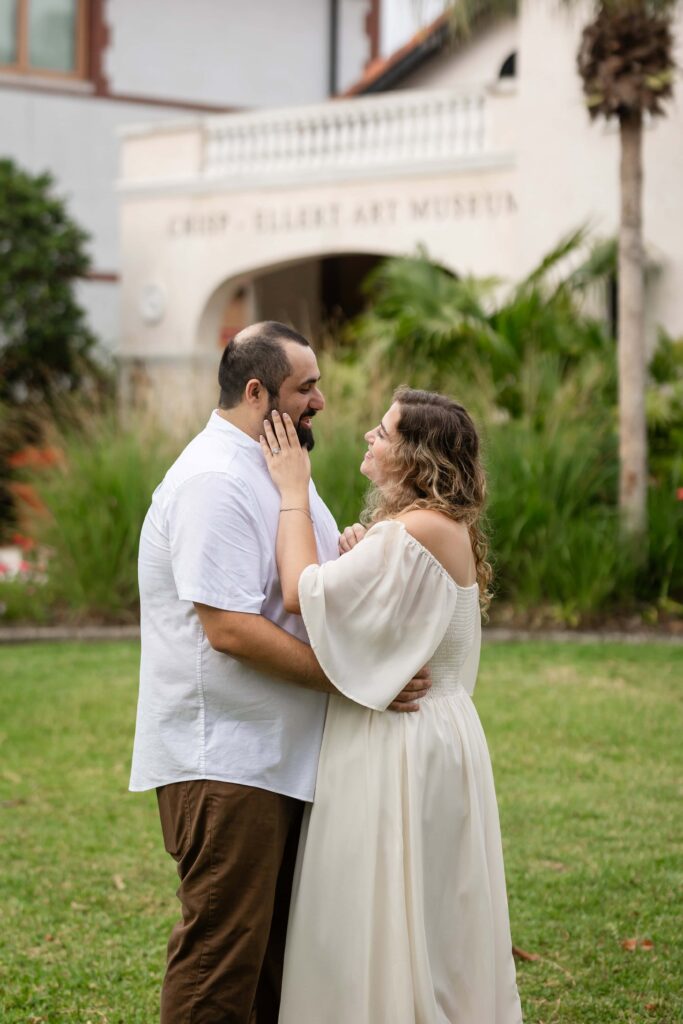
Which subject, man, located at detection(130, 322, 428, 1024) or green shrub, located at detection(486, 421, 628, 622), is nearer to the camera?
man, located at detection(130, 322, 428, 1024)

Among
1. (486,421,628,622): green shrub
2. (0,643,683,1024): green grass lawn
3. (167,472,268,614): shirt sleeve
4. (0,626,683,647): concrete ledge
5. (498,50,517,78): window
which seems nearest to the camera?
(167,472,268,614): shirt sleeve

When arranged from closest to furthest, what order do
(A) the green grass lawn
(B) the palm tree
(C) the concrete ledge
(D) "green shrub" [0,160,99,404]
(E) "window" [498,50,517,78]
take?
(A) the green grass lawn
(C) the concrete ledge
(B) the palm tree
(D) "green shrub" [0,160,99,404]
(E) "window" [498,50,517,78]

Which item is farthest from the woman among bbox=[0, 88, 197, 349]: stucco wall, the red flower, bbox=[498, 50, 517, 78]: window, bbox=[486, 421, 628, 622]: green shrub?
bbox=[0, 88, 197, 349]: stucco wall

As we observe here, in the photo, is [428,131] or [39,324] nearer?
[428,131]

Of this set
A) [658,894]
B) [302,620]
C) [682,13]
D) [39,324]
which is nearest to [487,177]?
[682,13]

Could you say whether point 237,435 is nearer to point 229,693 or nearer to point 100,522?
point 229,693

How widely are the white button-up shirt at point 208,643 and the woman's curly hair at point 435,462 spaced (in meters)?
0.33

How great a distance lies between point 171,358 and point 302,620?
16981mm

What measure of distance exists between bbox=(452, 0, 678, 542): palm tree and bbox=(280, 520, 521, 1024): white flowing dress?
8.81 m

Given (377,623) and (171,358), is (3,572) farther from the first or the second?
(377,623)

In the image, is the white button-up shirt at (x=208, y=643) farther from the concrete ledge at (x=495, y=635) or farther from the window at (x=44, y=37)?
the window at (x=44, y=37)

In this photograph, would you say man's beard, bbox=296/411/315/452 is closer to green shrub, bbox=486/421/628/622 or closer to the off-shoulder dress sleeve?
the off-shoulder dress sleeve

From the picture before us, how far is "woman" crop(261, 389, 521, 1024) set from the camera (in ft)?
11.1

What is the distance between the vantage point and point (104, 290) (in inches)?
923
